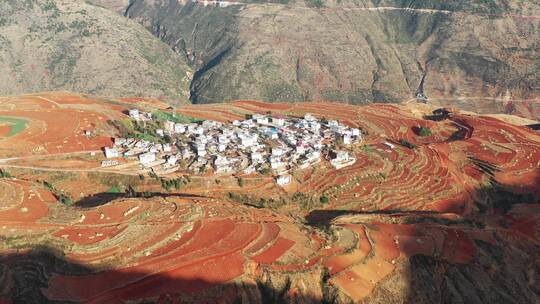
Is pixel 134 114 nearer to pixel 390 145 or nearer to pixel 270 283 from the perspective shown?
pixel 390 145

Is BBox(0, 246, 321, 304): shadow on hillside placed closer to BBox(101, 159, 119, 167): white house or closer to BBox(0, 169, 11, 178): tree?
BBox(0, 169, 11, 178): tree

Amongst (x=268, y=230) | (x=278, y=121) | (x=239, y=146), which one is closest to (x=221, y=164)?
(x=239, y=146)

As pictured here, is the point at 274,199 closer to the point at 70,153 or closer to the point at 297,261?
the point at 297,261

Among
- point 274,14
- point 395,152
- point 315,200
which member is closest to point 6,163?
point 315,200

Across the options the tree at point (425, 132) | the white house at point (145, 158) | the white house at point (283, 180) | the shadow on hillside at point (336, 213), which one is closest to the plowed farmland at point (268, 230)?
the shadow on hillside at point (336, 213)

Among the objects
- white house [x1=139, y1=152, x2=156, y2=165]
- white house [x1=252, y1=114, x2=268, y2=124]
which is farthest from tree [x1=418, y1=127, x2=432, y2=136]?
white house [x1=139, y1=152, x2=156, y2=165]

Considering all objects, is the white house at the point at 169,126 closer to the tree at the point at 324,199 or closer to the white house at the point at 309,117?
the white house at the point at 309,117

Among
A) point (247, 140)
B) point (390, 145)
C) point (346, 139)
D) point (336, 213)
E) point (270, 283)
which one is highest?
point (247, 140)
